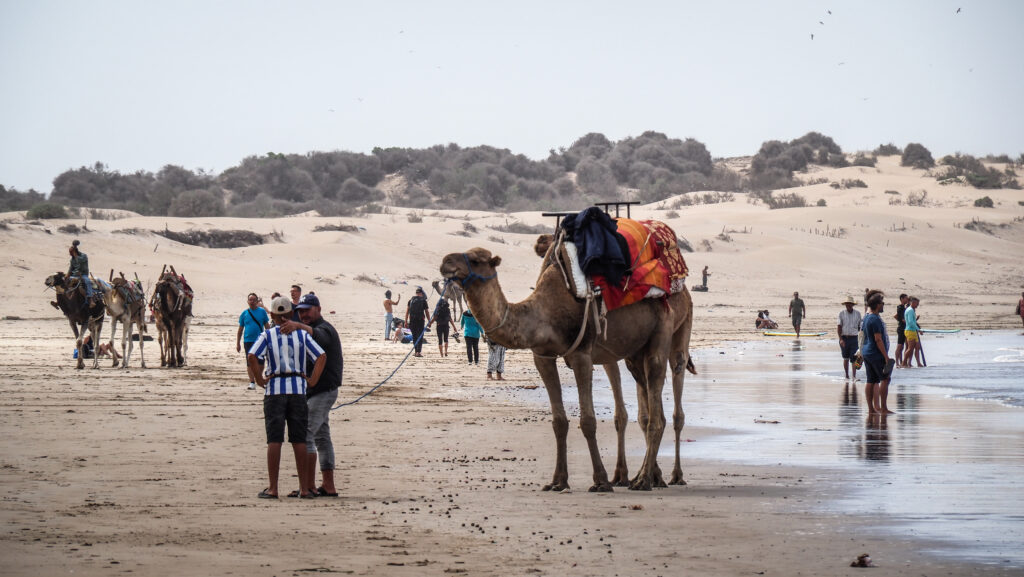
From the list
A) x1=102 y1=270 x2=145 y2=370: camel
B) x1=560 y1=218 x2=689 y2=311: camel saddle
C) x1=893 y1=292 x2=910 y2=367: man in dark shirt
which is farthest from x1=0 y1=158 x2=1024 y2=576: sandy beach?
x1=560 y1=218 x2=689 y2=311: camel saddle

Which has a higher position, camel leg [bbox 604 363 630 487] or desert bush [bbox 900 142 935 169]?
desert bush [bbox 900 142 935 169]

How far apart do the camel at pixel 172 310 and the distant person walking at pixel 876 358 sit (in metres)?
13.9

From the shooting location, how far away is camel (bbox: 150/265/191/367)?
26.0 meters

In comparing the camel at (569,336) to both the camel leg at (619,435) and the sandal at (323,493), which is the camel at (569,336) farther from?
the sandal at (323,493)

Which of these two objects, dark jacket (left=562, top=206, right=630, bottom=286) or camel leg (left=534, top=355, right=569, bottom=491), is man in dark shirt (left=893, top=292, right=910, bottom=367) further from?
camel leg (left=534, top=355, right=569, bottom=491)

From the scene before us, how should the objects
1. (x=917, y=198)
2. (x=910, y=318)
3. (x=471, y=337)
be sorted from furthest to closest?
(x=917, y=198) → (x=471, y=337) → (x=910, y=318)

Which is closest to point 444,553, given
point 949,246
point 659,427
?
point 659,427

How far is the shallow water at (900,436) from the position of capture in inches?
399

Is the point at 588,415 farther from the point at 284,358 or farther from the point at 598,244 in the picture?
the point at 284,358

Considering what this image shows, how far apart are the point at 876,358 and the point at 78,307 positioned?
15.9 metres

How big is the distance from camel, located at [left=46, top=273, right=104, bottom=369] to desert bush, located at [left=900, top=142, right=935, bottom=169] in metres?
89.3

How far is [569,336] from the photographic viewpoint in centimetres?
1172

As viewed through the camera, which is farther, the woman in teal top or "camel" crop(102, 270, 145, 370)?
the woman in teal top

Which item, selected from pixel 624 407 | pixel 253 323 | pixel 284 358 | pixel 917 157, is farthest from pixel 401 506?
pixel 917 157
